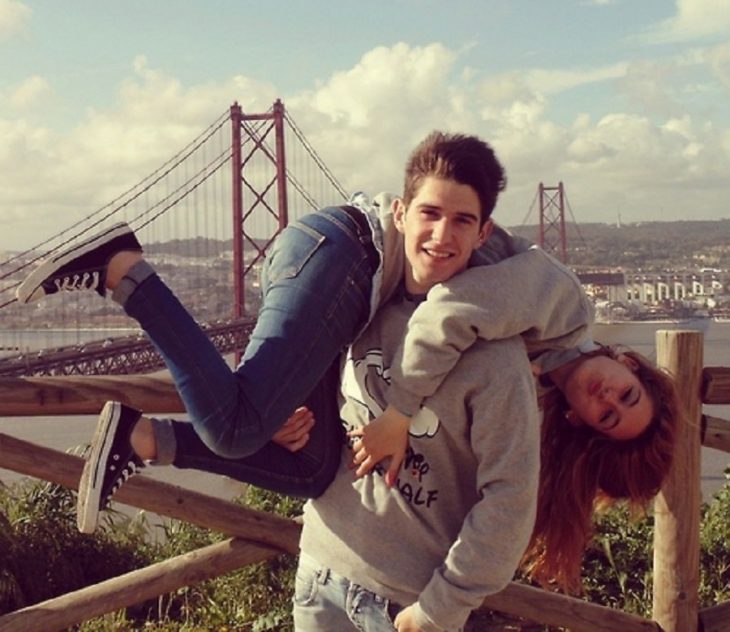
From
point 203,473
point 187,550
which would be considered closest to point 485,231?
point 187,550

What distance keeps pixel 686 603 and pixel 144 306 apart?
1692mm

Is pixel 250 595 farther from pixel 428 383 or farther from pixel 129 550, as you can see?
pixel 428 383

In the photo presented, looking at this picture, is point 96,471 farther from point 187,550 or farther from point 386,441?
point 187,550

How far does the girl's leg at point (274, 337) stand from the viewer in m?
1.32

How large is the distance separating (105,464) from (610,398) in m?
0.72

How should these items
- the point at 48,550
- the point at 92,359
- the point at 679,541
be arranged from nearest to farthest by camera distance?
1. the point at 679,541
2. the point at 48,550
3. the point at 92,359

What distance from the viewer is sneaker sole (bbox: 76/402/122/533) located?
1392mm

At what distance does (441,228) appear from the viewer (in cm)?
132

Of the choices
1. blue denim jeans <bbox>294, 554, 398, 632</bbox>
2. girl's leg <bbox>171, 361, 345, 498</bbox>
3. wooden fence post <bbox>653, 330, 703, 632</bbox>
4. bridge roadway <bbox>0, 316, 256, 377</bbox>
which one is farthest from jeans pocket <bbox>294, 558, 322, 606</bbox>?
bridge roadway <bbox>0, 316, 256, 377</bbox>

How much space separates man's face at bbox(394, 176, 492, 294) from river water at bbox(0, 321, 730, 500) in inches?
17.4

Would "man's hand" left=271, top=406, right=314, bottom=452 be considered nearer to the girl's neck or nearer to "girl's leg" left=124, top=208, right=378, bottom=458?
"girl's leg" left=124, top=208, right=378, bottom=458

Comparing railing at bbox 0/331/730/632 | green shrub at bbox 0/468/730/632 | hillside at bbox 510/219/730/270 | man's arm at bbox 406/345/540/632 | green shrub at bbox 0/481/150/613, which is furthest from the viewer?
hillside at bbox 510/219/730/270

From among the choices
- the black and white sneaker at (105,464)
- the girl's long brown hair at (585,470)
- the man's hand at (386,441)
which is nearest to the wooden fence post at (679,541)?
the girl's long brown hair at (585,470)

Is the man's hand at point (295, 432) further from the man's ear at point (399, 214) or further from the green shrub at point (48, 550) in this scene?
the green shrub at point (48, 550)
